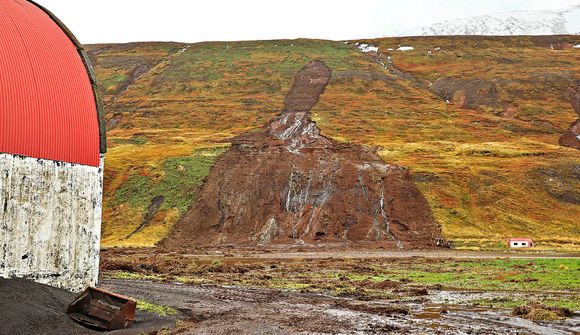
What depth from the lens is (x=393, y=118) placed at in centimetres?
10375

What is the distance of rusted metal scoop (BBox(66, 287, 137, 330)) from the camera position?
1917 cm

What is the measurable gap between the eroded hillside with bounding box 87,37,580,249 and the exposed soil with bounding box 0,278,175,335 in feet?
133

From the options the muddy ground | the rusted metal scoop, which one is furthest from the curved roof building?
the muddy ground

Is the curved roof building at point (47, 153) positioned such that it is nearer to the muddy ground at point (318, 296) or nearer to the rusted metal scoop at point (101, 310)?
the rusted metal scoop at point (101, 310)

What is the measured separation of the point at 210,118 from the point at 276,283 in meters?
74.6

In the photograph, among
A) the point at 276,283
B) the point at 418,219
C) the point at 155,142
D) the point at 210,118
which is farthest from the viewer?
the point at 210,118

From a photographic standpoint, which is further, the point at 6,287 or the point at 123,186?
the point at 123,186

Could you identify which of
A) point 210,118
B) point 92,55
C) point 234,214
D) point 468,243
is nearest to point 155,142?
point 210,118

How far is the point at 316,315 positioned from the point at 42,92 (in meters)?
12.3

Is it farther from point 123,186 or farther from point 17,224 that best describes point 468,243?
point 17,224

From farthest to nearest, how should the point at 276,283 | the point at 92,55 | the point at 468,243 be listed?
Result: the point at 92,55
the point at 468,243
the point at 276,283

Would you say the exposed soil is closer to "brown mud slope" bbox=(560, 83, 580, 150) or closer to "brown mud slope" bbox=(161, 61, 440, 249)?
"brown mud slope" bbox=(161, 61, 440, 249)

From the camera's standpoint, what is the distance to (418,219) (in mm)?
63625

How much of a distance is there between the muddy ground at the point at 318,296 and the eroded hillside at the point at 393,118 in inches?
640
